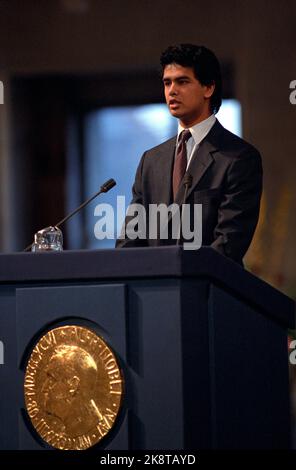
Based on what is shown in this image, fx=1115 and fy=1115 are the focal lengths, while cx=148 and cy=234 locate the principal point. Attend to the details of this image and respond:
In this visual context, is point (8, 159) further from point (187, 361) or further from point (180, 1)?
point (187, 361)

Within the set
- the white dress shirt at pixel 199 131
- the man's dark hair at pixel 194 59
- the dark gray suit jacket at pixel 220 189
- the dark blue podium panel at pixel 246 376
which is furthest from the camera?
the white dress shirt at pixel 199 131

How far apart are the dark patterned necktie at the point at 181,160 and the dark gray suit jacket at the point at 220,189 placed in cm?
2

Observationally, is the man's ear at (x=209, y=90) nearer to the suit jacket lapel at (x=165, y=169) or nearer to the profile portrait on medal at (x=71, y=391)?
the suit jacket lapel at (x=165, y=169)

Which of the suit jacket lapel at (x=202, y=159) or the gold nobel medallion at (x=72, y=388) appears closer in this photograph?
the gold nobel medallion at (x=72, y=388)

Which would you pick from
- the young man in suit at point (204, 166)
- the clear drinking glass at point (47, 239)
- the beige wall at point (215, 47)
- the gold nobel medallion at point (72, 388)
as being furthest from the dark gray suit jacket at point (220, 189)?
the beige wall at point (215, 47)

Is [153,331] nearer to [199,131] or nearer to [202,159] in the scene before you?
[202,159]

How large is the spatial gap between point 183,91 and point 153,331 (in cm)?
91

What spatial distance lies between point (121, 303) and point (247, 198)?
70cm

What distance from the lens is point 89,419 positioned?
280cm

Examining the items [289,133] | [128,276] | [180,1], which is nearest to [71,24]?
[180,1]

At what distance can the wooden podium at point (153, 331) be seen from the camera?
2770 mm

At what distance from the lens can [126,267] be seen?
→ 280 centimetres

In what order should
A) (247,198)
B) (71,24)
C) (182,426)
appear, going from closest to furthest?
(182,426)
(247,198)
(71,24)

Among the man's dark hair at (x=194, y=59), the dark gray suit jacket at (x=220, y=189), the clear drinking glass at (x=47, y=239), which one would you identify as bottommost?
the clear drinking glass at (x=47, y=239)
